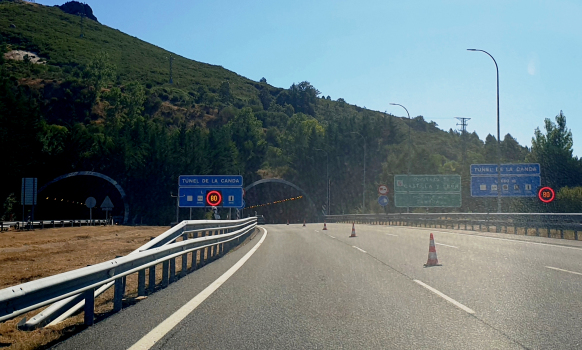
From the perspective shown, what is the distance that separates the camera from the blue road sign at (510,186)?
40.1 metres

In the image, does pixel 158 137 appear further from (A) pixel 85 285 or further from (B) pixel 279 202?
(A) pixel 85 285

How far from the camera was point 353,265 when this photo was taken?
14.8 metres

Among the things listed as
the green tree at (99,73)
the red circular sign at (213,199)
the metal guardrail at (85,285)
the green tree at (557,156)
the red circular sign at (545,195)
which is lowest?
the metal guardrail at (85,285)

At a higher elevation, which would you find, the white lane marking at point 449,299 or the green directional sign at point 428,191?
the green directional sign at point 428,191

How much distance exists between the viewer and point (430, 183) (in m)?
49.6

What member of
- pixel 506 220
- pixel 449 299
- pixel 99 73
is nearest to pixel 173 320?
pixel 449 299

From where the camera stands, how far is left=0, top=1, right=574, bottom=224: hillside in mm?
A: 66625

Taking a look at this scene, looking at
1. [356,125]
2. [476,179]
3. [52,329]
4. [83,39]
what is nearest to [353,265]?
[52,329]

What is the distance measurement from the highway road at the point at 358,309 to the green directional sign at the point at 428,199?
34514 mm

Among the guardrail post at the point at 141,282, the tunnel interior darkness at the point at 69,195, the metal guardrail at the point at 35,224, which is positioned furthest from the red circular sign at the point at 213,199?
the tunnel interior darkness at the point at 69,195

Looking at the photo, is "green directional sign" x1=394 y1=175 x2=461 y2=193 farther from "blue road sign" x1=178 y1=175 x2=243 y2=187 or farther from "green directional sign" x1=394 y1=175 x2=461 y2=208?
"blue road sign" x1=178 y1=175 x2=243 y2=187

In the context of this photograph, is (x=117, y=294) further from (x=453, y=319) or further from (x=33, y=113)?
(x=33, y=113)

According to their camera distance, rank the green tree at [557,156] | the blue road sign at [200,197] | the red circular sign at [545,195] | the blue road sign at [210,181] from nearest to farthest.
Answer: the blue road sign at [200,197] < the blue road sign at [210,181] < the red circular sign at [545,195] < the green tree at [557,156]

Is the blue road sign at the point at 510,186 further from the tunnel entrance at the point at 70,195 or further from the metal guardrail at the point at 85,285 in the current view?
the tunnel entrance at the point at 70,195
